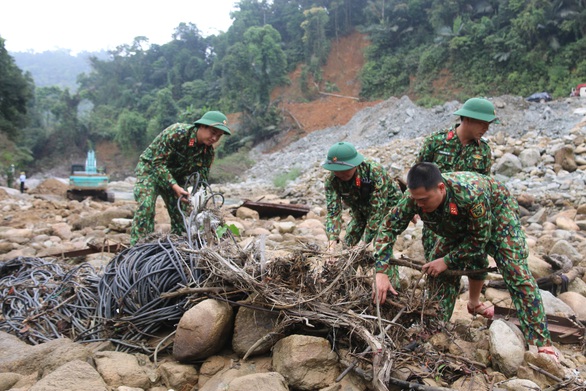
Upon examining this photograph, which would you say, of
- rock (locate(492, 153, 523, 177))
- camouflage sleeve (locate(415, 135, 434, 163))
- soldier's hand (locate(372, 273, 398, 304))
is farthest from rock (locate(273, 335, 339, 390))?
rock (locate(492, 153, 523, 177))

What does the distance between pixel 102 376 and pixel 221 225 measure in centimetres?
132

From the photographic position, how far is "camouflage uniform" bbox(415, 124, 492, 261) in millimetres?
3484

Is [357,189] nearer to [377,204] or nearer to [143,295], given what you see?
[377,204]

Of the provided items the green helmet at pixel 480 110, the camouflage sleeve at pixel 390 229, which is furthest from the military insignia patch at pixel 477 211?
the green helmet at pixel 480 110

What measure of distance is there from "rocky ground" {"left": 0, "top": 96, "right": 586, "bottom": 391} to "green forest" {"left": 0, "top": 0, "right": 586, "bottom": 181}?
7.94 m

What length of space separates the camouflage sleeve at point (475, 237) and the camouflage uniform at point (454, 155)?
16.0 inches

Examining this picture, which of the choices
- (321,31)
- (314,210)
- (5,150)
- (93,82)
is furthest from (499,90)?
(93,82)

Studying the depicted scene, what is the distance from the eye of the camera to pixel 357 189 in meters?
3.84

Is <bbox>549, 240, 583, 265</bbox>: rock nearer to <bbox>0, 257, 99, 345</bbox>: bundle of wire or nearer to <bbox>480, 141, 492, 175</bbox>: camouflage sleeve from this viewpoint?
<bbox>480, 141, 492, 175</bbox>: camouflage sleeve

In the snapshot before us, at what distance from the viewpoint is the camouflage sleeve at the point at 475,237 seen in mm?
2658

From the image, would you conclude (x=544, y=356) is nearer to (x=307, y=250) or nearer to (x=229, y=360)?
(x=307, y=250)

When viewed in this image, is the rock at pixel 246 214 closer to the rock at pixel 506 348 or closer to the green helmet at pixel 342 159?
the green helmet at pixel 342 159

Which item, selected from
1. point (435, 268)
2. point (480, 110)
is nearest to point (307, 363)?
point (435, 268)

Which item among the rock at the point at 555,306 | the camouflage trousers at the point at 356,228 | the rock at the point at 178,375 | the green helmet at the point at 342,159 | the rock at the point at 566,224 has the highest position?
the green helmet at the point at 342,159
